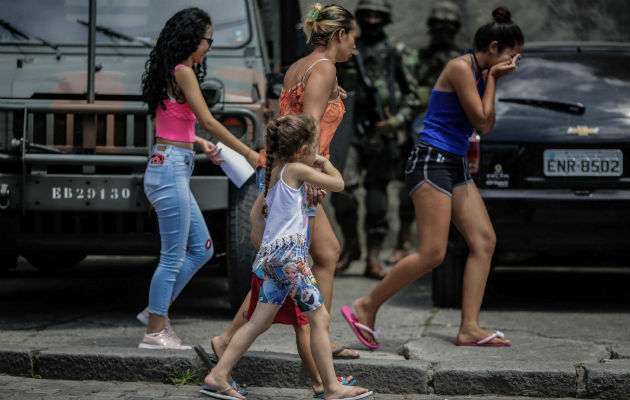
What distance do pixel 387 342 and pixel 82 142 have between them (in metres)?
2.02

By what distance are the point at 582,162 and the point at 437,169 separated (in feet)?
4.12

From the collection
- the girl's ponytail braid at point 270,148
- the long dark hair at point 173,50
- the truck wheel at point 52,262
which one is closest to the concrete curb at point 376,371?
the girl's ponytail braid at point 270,148

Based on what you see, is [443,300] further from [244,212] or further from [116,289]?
[116,289]

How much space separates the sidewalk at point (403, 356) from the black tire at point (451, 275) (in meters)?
0.39

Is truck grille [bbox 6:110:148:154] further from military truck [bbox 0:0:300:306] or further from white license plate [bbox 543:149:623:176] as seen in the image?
white license plate [bbox 543:149:623:176]

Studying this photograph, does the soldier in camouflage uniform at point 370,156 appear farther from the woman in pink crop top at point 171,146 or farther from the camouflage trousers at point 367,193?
the woman in pink crop top at point 171,146

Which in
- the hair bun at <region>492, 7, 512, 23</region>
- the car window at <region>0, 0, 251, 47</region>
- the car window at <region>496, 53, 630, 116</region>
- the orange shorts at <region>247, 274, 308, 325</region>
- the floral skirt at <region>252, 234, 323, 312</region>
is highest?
the hair bun at <region>492, 7, 512, 23</region>

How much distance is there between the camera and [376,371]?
4512 mm

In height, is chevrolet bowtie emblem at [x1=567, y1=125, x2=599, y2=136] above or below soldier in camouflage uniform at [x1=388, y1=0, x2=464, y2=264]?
below

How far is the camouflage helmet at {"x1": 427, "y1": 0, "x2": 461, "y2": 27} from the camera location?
968 centimetres

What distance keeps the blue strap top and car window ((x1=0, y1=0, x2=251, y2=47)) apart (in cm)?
172

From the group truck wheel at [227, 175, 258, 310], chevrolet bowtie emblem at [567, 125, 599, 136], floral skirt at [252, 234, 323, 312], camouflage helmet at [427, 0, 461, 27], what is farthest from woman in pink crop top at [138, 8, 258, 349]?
camouflage helmet at [427, 0, 461, 27]

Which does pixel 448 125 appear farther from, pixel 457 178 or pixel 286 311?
pixel 286 311

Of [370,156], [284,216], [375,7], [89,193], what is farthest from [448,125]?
[375,7]
